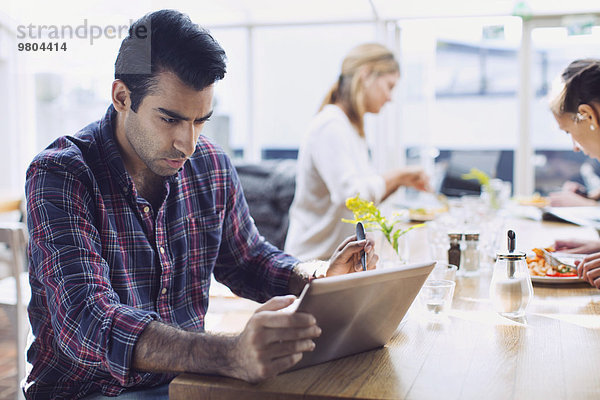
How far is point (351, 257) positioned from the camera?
1429 mm

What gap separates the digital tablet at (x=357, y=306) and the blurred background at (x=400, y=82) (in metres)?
3.55

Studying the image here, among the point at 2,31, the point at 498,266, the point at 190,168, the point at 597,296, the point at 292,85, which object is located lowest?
the point at 597,296

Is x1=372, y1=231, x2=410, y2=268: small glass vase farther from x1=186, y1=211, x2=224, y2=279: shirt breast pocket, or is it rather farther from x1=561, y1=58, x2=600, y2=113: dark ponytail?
x1=561, y1=58, x2=600, y2=113: dark ponytail

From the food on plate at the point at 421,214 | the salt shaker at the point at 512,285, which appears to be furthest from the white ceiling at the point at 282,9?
the salt shaker at the point at 512,285

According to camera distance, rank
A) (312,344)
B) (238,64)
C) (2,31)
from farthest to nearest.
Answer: (238,64) → (2,31) → (312,344)

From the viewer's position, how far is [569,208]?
3.05 metres

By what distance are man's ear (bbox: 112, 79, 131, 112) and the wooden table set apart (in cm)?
67

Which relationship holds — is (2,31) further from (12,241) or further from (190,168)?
(190,168)

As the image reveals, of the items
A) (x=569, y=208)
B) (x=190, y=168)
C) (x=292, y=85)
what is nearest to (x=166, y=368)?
(x=190, y=168)

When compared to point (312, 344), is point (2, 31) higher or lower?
higher

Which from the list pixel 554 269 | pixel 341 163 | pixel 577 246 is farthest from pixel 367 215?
pixel 341 163

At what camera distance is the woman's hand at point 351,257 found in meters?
1.41

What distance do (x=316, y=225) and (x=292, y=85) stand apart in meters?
3.08

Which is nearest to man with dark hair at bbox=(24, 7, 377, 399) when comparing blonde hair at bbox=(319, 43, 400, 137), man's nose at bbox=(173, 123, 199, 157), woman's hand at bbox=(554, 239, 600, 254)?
man's nose at bbox=(173, 123, 199, 157)
